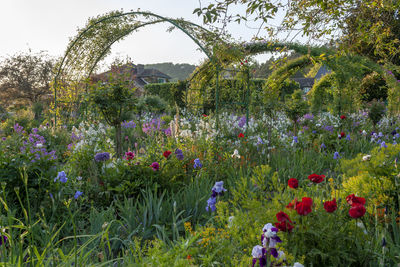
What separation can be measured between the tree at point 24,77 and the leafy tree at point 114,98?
16051 millimetres

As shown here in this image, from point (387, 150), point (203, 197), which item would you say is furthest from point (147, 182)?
point (387, 150)

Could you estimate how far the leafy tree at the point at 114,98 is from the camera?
14.2 feet

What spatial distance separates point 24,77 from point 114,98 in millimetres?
17571

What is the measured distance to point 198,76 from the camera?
28.3 ft

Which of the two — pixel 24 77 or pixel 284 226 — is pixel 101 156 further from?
pixel 24 77

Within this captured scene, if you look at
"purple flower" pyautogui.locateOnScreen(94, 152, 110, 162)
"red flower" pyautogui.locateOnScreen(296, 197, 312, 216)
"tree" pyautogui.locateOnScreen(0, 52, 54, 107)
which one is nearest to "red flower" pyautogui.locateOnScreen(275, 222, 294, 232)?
"red flower" pyautogui.locateOnScreen(296, 197, 312, 216)

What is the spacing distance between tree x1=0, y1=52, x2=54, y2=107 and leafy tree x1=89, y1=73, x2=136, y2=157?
52.7 feet

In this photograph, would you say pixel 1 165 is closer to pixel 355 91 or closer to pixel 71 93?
pixel 71 93

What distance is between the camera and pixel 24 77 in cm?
1856

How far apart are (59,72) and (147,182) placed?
18.9 ft

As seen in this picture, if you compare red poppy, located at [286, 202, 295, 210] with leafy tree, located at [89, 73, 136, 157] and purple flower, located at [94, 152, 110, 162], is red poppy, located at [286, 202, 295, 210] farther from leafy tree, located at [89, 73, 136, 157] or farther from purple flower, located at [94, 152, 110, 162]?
leafy tree, located at [89, 73, 136, 157]

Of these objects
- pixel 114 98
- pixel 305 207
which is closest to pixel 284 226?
pixel 305 207

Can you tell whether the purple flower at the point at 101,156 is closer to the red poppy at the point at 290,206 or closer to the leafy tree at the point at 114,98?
the leafy tree at the point at 114,98

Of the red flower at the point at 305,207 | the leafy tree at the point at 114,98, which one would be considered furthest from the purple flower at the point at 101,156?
the red flower at the point at 305,207
